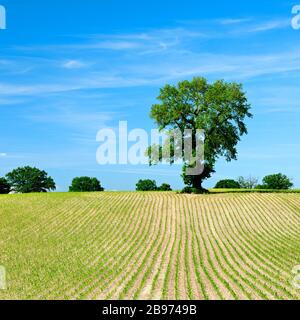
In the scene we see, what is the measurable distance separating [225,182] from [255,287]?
75977 mm

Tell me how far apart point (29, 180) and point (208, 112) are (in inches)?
1883

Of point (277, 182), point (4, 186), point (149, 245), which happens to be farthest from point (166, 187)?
point (149, 245)

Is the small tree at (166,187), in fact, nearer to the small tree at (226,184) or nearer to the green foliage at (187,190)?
the small tree at (226,184)

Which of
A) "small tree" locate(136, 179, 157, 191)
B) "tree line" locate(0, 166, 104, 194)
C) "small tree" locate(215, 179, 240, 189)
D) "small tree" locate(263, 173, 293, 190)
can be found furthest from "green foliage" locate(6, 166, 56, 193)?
"small tree" locate(263, 173, 293, 190)

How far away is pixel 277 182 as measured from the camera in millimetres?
95375

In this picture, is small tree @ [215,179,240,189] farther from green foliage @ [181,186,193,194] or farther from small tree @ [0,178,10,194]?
small tree @ [0,178,10,194]

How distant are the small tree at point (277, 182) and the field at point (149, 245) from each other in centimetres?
Answer: 3271

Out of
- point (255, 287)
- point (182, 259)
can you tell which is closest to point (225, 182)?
point (182, 259)

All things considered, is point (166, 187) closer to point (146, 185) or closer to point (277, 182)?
point (146, 185)

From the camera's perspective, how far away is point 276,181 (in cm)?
9538

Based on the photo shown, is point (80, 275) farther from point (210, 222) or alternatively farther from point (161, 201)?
point (161, 201)

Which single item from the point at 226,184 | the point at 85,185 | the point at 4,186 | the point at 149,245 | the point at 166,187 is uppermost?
the point at 226,184

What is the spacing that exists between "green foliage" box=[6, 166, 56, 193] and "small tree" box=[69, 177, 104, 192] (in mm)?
6616

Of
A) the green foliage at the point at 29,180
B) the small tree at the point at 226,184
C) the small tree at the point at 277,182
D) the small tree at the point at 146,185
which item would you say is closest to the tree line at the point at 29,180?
the green foliage at the point at 29,180
